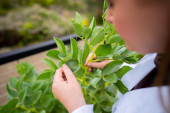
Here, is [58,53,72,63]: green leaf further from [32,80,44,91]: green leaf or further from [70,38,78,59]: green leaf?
[32,80,44,91]: green leaf

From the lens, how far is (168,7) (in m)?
0.30

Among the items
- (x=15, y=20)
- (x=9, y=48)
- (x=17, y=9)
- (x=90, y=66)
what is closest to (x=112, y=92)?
(x=90, y=66)

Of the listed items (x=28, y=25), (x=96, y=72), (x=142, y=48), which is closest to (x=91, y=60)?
(x=96, y=72)

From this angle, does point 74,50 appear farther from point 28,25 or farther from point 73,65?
point 28,25

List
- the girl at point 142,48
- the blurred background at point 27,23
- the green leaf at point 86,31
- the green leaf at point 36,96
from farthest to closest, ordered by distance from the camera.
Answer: the blurred background at point 27,23
the green leaf at point 36,96
the green leaf at point 86,31
the girl at point 142,48

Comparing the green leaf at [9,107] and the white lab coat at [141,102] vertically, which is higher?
the green leaf at [9,107]

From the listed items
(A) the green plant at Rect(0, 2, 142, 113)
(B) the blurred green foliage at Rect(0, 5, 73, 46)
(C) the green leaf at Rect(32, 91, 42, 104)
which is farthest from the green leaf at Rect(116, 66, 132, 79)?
(B) the blurred green foliage at Rect(0, 5, 73, 46)

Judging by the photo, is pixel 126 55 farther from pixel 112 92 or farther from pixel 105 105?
pixel 105 105

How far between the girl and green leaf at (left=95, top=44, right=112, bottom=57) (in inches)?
3.0

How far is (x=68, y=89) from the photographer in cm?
45

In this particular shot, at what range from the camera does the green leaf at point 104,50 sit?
45cm

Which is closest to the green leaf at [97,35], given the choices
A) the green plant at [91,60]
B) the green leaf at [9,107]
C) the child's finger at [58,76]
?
the green plant at [91,60]

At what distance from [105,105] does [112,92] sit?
14cm

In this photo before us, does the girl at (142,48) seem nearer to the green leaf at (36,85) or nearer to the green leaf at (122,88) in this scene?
the green leaf at (122,88)
